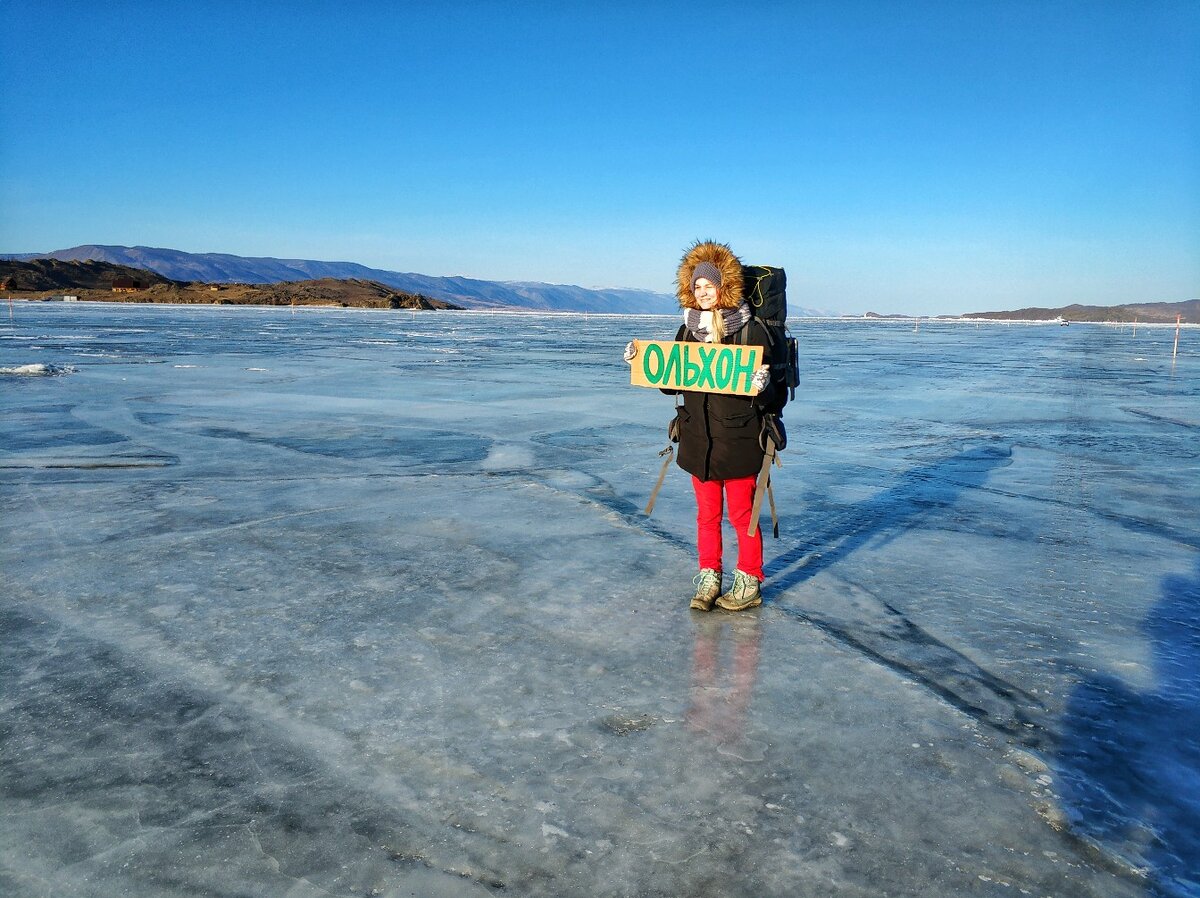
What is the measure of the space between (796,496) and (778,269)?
2593 millimetres

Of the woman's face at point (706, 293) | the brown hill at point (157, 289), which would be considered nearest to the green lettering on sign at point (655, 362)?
the woman's face at point (706, 293)

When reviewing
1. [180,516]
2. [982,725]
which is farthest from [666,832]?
[180,516]

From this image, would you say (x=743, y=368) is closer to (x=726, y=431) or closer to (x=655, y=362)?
(x=726, y=431)

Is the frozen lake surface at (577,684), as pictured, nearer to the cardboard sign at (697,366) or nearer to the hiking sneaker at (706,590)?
the hiking sneaker at (706,590)

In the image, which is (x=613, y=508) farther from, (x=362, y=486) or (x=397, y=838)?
(x=397, y=838)

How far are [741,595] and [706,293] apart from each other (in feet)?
4.56

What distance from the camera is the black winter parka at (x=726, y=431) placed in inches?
141

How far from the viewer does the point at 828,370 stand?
18.7m

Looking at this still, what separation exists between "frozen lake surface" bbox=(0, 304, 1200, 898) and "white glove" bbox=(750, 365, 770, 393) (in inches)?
41.2

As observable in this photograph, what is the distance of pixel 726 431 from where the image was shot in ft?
11.9

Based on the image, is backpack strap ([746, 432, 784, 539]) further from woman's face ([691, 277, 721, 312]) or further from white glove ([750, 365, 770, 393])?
woman's face ([691, 277, 721, 312])

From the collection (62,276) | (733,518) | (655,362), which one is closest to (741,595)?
(733,518)

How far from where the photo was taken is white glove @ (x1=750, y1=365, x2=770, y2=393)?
3.31m

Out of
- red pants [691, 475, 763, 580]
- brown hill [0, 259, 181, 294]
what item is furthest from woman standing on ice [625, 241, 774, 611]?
brown hill [0, 259, 181, 294]
